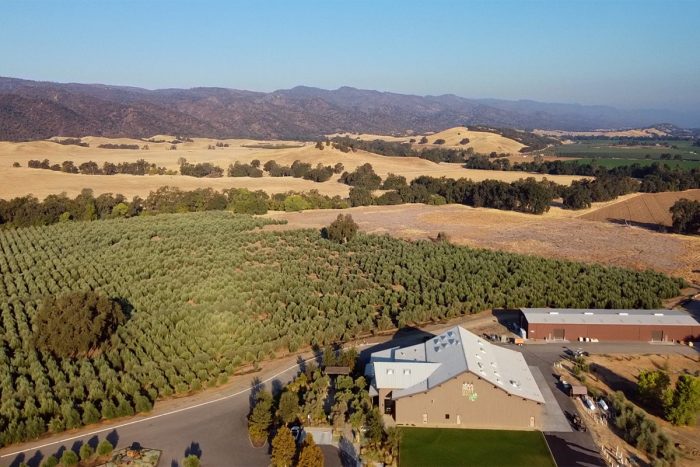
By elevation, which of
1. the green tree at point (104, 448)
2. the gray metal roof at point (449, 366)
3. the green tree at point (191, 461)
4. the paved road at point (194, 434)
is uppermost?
the gray metal roof at point (449, 366)

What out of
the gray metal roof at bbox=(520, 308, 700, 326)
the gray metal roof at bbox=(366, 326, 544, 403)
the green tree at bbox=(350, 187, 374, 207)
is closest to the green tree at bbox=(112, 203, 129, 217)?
the green tree at bbox=(350, 187, 374, 207)

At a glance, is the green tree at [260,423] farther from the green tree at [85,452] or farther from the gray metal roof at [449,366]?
the green tree at [85,452]

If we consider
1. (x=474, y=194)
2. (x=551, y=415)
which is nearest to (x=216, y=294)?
(x=551, y=415)

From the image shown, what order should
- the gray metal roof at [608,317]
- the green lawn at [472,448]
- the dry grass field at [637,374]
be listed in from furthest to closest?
the gray metal roof at [608,317] → the dry grass field at [637,374] → the green lawn at [472,448]

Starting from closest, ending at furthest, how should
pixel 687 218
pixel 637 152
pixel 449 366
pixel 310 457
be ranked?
pixel 310 457 < pixel 449 366 < pixel 687 218 < pixel 637 152

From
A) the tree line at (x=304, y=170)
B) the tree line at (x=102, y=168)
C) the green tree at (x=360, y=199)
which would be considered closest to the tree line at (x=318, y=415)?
the green tree at (x=360, y=199)

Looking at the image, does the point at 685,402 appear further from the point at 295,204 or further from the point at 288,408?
the point at 295,204

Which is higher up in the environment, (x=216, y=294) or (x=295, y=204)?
(x=216, y=294)
